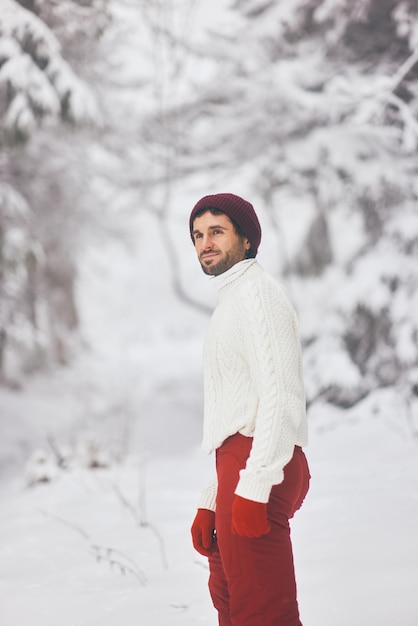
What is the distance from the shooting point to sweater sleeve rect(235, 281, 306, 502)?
1.69m

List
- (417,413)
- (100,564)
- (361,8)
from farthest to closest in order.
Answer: (361,8)
(417,413)
(100,564)

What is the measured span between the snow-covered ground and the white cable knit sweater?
3.26 ft

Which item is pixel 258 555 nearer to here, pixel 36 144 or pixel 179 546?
pixel 179 546

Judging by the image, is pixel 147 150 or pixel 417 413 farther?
pixel 147 150

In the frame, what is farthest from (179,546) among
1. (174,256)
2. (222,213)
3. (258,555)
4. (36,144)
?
(174,256)

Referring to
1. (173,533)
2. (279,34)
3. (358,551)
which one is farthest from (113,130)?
(358,551)

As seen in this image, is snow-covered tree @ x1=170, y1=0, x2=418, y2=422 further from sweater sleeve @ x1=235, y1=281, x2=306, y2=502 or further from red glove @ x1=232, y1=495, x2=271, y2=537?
red glove @ x1=232, y1=495, x2=271, y2=537

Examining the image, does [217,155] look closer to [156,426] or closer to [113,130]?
[113,130]

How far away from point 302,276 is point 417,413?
5.66m

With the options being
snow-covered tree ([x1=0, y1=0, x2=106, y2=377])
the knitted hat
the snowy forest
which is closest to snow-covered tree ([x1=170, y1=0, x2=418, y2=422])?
the snowy forest

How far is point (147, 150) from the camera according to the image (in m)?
11.6

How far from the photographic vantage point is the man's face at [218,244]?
198 cm

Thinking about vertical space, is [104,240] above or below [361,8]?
above

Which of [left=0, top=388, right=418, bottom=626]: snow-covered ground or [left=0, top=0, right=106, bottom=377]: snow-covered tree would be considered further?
[left=0, top=0, right=106, bottom=377]: snow-covered tree
